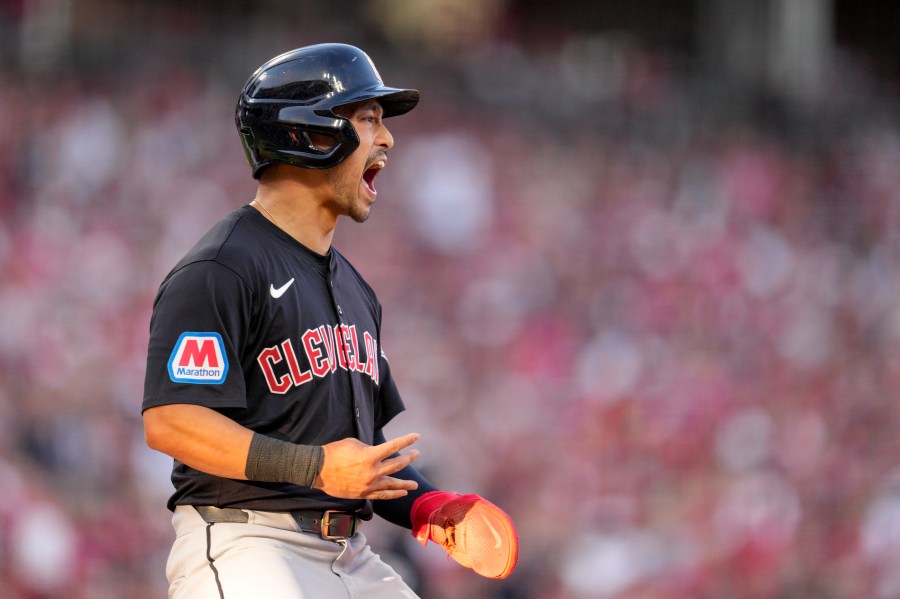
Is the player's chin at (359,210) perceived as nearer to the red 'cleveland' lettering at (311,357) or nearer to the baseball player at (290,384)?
the baseball player at (290,384)

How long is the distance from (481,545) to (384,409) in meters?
0.52

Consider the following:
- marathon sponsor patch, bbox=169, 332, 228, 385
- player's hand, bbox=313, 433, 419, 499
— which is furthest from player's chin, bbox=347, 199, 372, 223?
player's hand, bbox=313, 433, 419, 499

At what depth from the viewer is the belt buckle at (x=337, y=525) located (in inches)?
109

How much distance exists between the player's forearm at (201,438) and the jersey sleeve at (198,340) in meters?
0.03

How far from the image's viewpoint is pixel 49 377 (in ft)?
23.9

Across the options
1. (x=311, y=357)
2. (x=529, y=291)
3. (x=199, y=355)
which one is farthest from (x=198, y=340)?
(x=529, y=291)

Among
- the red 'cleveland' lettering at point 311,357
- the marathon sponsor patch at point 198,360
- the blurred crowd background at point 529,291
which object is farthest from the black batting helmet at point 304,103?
the blurred crowd background at point 529,291

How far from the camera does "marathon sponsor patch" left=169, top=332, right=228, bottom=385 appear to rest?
2510 mm

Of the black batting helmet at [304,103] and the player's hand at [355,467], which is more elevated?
the black batting helmet at [304,103]

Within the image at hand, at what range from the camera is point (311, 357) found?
2.76m

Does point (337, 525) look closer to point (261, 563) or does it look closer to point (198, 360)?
point (261, 563)

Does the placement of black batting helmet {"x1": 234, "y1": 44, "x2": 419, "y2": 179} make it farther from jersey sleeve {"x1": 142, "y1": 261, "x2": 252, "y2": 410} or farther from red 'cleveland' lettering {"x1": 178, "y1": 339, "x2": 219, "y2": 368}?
red 'cleveland' lettering {"x1": 178, "y1": 339, "x2": 219, "y2": 368}

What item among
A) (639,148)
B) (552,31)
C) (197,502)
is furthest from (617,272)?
(197,502)

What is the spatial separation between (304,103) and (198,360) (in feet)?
2.41
